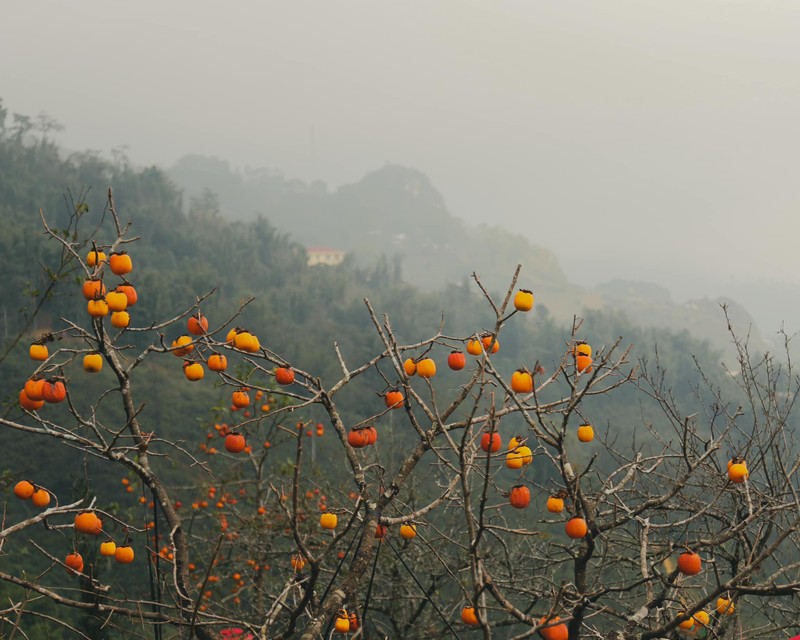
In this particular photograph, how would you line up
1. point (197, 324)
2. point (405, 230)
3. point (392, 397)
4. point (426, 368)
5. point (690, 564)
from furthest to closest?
point (405, 230)
point (392, 397)
point (197, 324)
point (426, 368)
point (690, 564)

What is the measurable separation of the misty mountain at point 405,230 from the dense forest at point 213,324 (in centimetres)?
2756

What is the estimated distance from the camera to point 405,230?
13888cm

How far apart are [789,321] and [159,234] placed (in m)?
140

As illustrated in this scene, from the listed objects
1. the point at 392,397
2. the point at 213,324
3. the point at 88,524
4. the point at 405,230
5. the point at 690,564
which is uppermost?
the point at 392,397

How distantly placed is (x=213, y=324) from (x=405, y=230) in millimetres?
108013

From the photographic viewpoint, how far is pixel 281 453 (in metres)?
23.8

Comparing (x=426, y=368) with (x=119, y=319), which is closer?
(x=119, y=319)

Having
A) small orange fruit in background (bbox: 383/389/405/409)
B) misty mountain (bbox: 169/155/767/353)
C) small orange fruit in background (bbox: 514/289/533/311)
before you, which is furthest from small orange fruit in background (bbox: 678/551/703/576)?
misty mountain (bbox: 169/155/767/353)

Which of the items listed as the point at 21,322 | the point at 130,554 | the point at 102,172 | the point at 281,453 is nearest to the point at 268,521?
the point at 130,554

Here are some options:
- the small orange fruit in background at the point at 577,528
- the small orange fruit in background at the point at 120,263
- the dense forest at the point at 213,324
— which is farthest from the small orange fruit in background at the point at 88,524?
the small orange fruit in background at the point at 577,528

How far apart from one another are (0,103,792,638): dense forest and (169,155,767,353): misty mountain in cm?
2756

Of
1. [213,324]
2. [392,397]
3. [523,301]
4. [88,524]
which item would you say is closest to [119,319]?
[88,524]

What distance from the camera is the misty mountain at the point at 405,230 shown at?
121188mm

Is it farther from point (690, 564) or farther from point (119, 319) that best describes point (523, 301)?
point (119, 319)
